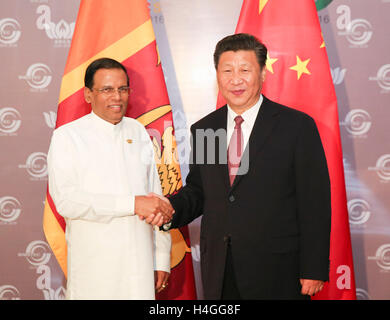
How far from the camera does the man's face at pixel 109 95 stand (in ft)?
7.29

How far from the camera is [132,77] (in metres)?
2.65

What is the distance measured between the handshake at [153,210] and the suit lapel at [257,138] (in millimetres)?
475

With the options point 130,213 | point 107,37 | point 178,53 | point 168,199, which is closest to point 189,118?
point 178,53

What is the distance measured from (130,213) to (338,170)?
4.65 feet

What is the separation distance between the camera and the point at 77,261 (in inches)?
83.9

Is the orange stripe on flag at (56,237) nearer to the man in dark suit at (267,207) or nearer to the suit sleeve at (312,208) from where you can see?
the man in dark suit at (267,207)

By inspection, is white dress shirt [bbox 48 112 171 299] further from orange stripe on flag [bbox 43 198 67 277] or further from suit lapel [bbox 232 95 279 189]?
suit lapel [bbox 232 95 279 189]

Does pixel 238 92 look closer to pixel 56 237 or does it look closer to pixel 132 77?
pixel 132 77

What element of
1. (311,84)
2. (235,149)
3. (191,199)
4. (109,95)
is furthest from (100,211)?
(311,84)

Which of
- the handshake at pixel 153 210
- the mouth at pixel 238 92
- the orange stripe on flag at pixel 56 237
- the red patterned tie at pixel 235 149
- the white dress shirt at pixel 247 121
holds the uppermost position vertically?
the mouth at pixel 238 92

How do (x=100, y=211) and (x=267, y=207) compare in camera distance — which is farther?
(x=100, y=211)

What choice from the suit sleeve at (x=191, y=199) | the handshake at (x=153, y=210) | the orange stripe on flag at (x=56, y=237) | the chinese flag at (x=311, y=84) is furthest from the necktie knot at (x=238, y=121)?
the orange stripe on flag at (x=56, y=237)

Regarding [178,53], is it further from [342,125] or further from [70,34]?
[342,125]

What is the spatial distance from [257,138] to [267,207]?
34cm
